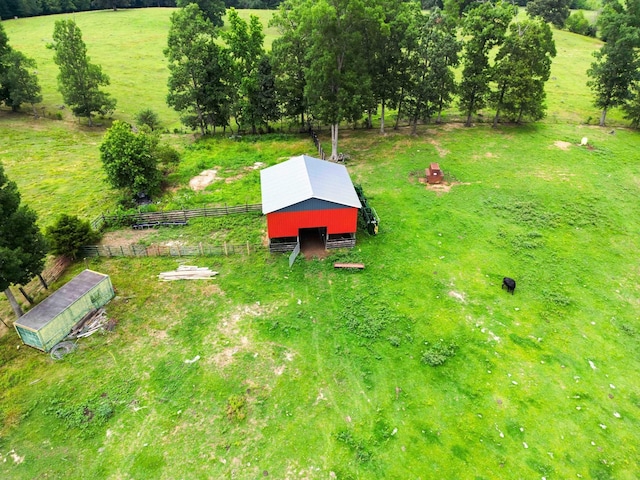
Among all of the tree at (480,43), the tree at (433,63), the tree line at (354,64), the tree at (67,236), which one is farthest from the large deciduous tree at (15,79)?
the tree at (480,43)

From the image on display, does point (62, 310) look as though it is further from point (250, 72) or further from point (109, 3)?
point (109, 3)

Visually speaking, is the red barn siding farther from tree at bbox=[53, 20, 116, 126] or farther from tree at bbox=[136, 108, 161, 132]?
tree at bbox=[53, 20, 116, 126]

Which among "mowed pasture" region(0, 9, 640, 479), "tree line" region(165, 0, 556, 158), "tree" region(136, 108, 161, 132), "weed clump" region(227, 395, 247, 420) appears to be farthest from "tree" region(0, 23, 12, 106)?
"weed clump" region(227, 395, 247, 420)

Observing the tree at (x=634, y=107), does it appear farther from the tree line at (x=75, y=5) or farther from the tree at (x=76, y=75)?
the tree line at (x=75, y=5)

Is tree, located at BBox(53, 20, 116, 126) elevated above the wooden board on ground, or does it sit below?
above

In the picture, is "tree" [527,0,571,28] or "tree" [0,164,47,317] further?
"tree" [527,0,571,28]

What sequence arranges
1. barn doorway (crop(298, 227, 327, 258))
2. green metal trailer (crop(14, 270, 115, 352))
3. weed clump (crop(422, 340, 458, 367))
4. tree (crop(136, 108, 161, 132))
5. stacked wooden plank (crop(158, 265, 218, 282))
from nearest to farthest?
weed clump (crop(422, 340, 458, 367)), green metal trailer (crop(14, 270, 115, 352)), stacked wooden plank (crop(158, 265, 218, 282)), barn doorway (crop(298, 227, 327, 258)), tree (crop(136, 108, 161, 132))

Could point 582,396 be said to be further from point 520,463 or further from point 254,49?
point 254,49

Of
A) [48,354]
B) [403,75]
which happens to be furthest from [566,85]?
[48,354]
